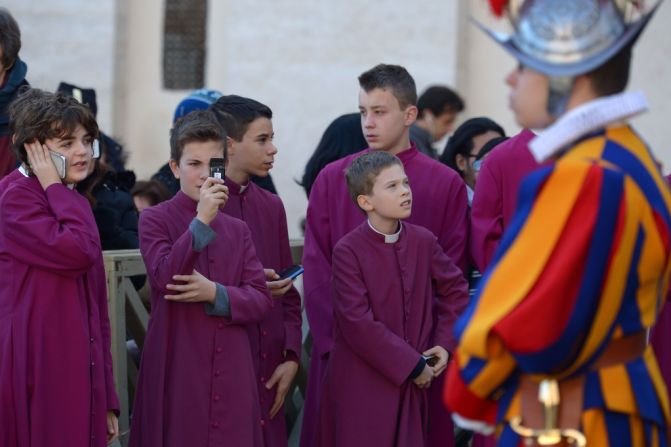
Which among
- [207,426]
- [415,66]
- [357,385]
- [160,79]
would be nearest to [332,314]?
[357,385]

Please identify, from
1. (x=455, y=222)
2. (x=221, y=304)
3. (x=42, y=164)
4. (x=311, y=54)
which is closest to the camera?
(x=42, y=164)

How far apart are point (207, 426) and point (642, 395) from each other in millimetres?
2134

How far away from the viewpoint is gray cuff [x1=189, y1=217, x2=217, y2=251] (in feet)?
16.2

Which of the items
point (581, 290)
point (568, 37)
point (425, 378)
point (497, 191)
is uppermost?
point (568, 37)

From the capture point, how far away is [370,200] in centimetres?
543

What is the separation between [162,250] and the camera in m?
5.13

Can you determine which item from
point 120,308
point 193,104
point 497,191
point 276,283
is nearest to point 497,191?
point 497,191

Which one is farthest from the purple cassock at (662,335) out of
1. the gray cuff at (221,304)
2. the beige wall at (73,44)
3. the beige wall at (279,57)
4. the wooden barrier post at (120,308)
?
the beige wall at (73,44)

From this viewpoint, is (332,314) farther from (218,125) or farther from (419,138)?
(419,138)

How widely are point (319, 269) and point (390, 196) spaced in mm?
559

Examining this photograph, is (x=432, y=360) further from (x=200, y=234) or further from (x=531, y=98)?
(x=531, y=98)

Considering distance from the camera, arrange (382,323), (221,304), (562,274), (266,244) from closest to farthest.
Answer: (562,274)
(221,304)
(382,323)
(266,244)

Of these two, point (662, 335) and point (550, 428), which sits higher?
point (550, 428)

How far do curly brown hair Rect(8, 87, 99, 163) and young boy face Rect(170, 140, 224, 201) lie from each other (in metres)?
0.43
